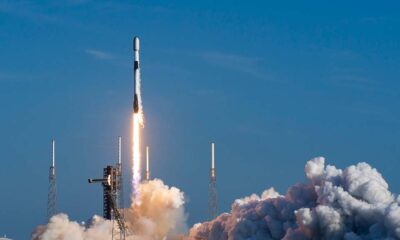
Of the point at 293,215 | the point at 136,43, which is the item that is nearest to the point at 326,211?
the point at 293,215

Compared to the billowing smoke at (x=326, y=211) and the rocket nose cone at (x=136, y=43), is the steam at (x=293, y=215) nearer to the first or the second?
the billowing smoke at (x=326, y=211)

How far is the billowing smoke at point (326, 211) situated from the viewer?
111438mm

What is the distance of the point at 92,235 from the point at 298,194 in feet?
71.9

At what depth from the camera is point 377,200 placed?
114312 mm

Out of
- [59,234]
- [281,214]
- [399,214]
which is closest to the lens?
[399,214]

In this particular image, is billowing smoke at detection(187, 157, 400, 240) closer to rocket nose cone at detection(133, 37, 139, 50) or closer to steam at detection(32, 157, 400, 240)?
steam at detection(32, 157, 400, 240)

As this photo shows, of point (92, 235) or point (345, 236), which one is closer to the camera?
point (345, 236)

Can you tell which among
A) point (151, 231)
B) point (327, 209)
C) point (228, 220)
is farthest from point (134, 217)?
point (327, 209)

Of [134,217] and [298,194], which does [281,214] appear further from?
[134,217]

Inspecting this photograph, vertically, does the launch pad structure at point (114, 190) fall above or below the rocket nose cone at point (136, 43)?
below

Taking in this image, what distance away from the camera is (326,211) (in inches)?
4434

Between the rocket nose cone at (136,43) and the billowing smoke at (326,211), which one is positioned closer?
the billowing smoke at (326,211)

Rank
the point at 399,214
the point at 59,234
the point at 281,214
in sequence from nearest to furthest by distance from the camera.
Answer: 1. the point at 399,214
2. the point at 281,214
3. the point at 59,234

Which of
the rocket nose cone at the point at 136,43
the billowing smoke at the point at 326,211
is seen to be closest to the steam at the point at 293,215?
the billowing smoke at the point at 326,211
